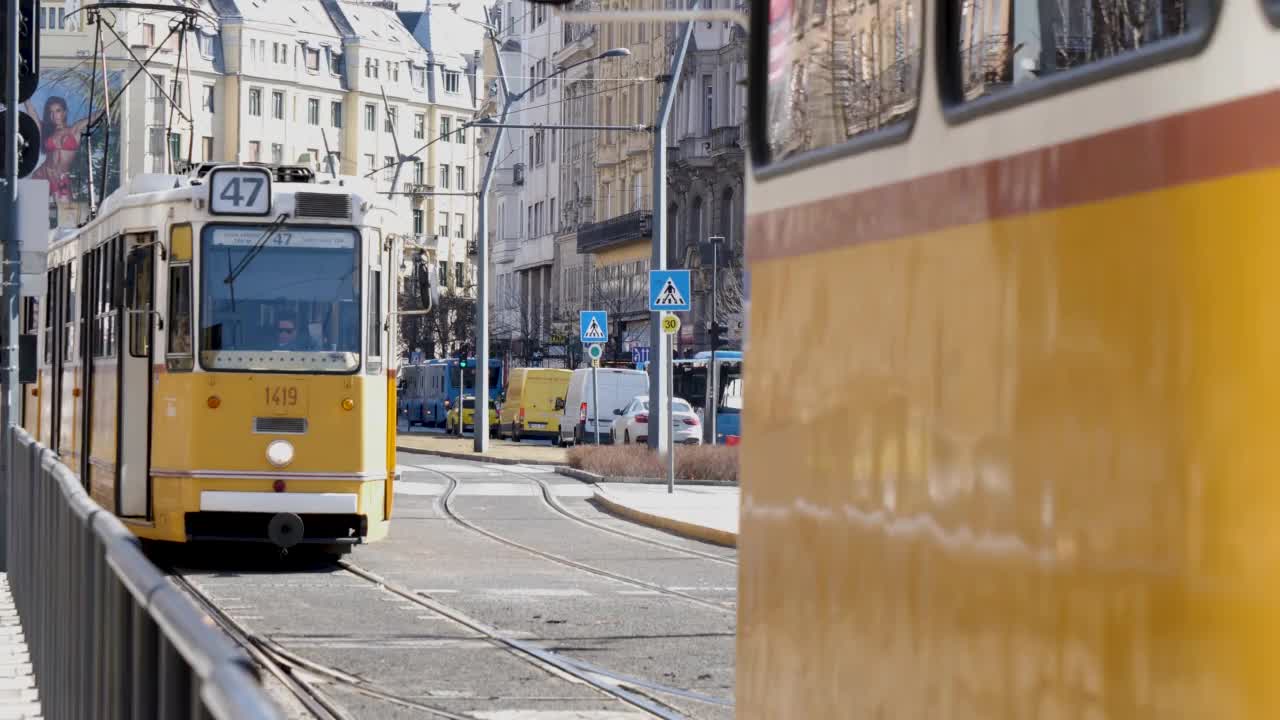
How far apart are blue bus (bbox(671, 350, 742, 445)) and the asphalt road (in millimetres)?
32815

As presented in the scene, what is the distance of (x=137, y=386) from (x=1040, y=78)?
590 inches

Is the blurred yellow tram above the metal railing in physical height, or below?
above

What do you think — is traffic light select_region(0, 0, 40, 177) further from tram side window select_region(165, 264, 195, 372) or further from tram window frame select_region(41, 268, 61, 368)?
tram window frame select_region(41, 268, 61, 368)

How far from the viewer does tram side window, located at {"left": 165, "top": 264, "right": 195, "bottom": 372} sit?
1720cm

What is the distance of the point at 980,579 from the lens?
11.4 ft

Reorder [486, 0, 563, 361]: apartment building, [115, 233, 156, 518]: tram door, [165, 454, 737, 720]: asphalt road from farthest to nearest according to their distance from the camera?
1. [486, 0, 563, 361]: apartment building
2. [115, 233, 156, 518]: tram door
3. [165, 454, 737, 720]: asphalt road

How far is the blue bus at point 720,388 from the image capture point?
188 ft

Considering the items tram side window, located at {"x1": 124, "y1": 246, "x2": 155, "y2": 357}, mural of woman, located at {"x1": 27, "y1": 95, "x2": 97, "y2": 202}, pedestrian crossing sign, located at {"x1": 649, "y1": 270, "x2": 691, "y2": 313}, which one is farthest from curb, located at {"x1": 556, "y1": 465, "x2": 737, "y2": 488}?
mural of woman, located at {"x1": 27, "y1": 95, "x2": 97, "y2": 202}

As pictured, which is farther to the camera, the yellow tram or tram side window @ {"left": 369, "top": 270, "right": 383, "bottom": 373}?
tram side window @ {"left": 369, "top": 270, "right": 383, "bottom": 373}

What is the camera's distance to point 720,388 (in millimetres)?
61375

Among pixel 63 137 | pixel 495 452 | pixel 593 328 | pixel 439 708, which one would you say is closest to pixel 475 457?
pixel 495 452

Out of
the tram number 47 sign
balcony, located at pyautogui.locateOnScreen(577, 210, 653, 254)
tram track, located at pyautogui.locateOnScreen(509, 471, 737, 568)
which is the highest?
balcony, located at pyautogui.locateOnScreen(577, 210, 653, 254)

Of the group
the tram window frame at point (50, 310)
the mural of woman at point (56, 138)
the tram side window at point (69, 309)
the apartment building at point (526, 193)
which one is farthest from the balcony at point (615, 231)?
the tram side window at point (69, 309)

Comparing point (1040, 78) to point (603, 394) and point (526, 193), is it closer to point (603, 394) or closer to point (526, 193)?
point (603, 394)
